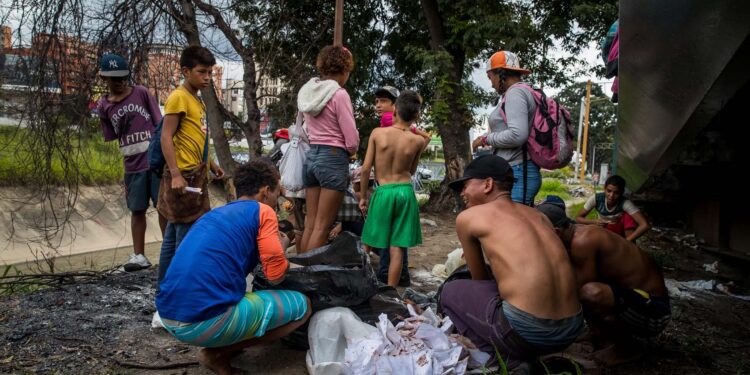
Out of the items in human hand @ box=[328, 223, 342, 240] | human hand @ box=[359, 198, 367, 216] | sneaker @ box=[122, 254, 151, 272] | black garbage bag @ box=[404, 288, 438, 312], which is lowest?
black garbage bag @ box=[404, 288, 438, 312]

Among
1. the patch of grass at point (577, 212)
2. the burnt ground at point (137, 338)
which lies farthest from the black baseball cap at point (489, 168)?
the patch of grass at point (577, 212)

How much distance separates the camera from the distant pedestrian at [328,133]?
159 inches

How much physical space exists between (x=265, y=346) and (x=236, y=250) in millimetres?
896

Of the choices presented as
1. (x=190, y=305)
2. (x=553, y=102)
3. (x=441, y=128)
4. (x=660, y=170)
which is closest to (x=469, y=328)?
(x=190, y=305)

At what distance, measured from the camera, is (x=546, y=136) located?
380 cm

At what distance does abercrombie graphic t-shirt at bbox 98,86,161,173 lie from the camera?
4.38m

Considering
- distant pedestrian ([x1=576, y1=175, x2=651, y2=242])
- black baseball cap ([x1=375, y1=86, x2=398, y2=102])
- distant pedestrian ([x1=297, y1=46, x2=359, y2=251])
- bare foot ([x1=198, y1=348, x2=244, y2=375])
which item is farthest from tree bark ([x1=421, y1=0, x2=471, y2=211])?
bare foot ([x1=198, y1=348, x2=244, y2=375])

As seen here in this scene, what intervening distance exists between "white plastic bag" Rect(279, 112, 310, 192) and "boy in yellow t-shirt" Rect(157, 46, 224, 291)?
0.85 metres

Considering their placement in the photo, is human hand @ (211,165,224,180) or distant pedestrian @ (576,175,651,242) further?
distant pedestrian @ (576,175,651,242)

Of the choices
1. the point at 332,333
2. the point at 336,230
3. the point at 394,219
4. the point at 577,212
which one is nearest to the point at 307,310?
the point at 332,333

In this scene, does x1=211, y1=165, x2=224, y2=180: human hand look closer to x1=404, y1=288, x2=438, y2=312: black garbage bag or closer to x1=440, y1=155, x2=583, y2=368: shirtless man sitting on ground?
x1=404, y1=288, x2=438, y2=312: black garbage bag

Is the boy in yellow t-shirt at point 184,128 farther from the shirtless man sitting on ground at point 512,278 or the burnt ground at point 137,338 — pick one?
the shirtless man sitting on ground at point 512,278

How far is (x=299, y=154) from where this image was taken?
4.42 meters

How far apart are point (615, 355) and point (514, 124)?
1.59m
